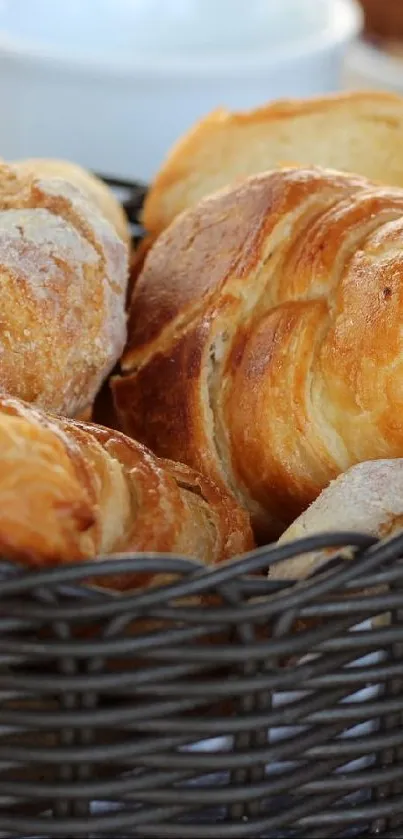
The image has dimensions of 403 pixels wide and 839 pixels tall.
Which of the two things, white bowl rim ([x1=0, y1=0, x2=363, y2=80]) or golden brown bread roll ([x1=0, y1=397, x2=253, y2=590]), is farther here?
white bowl rim ([x1=0, y1=0, x2=363, y2=80])

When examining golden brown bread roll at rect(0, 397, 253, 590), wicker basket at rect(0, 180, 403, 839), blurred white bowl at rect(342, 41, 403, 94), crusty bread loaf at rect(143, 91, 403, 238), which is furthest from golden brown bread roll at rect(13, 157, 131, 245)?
blurred white bowl at rect(342, 41, 403, 94)

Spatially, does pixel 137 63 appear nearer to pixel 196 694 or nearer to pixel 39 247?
pixel 39 247

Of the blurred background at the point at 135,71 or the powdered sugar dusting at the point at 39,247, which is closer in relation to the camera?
the powdered sugar dusting at the point at 39,247

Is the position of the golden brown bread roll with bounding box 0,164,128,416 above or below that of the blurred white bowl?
below

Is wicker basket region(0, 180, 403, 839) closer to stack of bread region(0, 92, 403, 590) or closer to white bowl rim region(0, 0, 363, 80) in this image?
stack of bread region(0, 92, 403, 590)

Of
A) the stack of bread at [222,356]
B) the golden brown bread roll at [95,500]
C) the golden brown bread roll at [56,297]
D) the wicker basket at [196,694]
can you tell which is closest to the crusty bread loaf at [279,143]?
the stack of bread at [222,356]

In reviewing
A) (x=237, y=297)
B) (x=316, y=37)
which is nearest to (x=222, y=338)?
(x=237, y=297)

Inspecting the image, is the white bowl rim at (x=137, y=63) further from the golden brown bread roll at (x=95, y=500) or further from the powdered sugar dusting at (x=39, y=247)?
the golden brown bread roll at (x=95, y=500)
